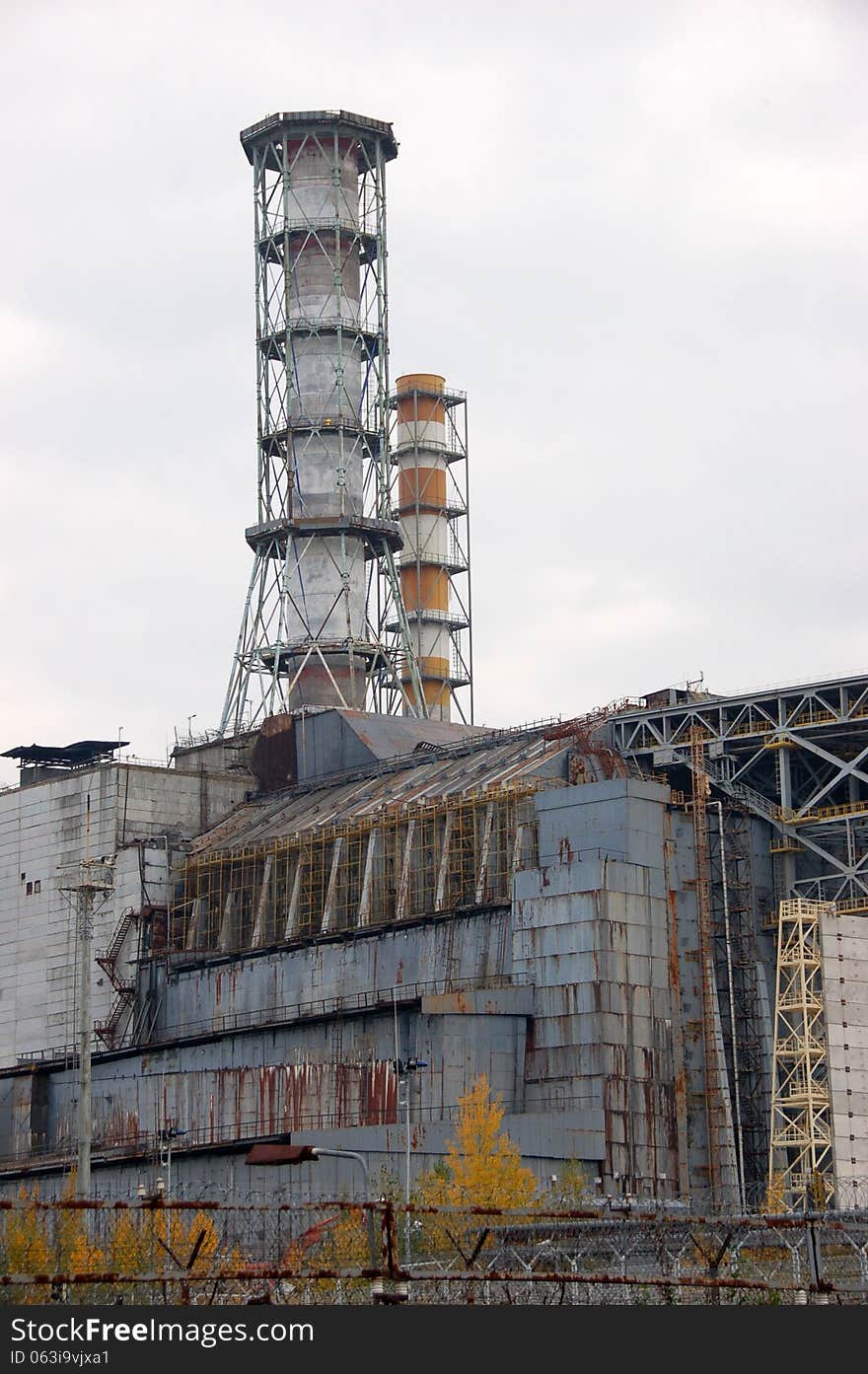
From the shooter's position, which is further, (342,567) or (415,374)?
(415,374)

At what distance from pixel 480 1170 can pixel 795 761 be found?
91.5 ft

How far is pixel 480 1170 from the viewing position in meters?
80.8

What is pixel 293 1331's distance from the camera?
36344 mm

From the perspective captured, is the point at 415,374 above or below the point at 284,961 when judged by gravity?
above

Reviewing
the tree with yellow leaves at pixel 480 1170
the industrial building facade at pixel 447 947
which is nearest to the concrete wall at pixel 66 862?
the industrial building facade at pixel 447 947

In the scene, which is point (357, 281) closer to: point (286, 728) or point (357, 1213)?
point (286, 728)

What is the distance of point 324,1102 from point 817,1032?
65.4ft

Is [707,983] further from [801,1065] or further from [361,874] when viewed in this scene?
[361,874]

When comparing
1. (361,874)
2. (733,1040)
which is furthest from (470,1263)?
(361,874)

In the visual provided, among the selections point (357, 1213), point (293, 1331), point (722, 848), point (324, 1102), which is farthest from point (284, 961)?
point (293, 1331)

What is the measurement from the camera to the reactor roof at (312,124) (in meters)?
142

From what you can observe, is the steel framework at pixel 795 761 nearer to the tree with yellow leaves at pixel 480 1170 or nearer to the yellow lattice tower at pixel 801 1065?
the yellow lattice tower at pixel 801 1065

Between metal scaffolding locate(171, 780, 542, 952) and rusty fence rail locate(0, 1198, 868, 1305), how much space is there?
34.4 metres

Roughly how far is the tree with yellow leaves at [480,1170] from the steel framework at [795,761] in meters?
17.7
